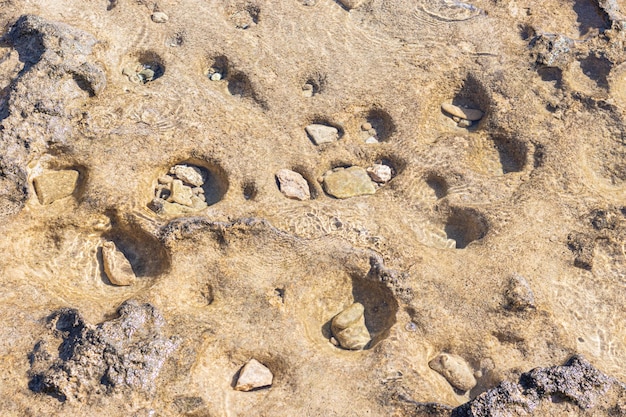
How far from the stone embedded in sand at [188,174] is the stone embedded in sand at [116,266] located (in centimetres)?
68

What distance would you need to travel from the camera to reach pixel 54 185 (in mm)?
3783

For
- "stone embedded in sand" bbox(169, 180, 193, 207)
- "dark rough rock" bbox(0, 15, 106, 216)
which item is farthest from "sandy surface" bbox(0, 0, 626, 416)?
"stone embedded in sand" bbox(169, 180, 193, 207)

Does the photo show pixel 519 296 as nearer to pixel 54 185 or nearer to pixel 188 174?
pixel 188 174

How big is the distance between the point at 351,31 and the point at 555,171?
211cm

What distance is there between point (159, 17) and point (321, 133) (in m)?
1.88

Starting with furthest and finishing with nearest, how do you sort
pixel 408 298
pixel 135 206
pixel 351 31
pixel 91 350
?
pixel 351 31 → pixel 135 206 → pixel 408 298 → pixel 91 350

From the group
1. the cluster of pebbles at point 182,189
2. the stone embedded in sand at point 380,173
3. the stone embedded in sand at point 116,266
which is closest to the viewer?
the stone embedded in sand at point 116,266

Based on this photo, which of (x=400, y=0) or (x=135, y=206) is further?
(x=400, y=0)

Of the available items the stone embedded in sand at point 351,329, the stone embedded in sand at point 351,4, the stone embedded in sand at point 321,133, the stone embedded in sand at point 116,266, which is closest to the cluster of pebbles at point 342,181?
the stone embedded in sand at point 321,133

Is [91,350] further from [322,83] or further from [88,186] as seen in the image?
[322,83]

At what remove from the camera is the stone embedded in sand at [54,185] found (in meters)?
3.74

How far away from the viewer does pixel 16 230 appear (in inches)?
140

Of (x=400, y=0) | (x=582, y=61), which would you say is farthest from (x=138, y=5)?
(x=582, y=61)

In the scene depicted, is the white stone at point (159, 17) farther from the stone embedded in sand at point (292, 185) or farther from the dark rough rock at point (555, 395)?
the dark rough rock at point (555, 395)
